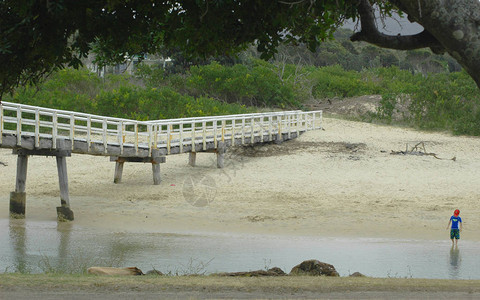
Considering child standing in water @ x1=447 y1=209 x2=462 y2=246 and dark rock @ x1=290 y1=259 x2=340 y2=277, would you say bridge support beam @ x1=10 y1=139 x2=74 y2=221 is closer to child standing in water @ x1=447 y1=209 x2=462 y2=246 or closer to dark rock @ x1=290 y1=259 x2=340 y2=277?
child standing in water @ x1=447 y1=209 x2=462 y2=246

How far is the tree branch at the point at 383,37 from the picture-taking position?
880cm

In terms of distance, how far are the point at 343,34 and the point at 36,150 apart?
285ft

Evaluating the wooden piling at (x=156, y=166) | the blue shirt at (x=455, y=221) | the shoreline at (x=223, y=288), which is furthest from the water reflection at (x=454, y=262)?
the wooden piling at (x=156, y=166)

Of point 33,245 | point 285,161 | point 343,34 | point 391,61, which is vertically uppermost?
point 343,34

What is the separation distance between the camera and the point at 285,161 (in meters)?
26.5

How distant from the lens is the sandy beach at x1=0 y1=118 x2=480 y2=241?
18516mm

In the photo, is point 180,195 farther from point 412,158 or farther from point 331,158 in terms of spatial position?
point 412,158

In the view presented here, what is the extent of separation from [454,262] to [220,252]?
4.73 m

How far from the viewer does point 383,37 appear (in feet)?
29.6

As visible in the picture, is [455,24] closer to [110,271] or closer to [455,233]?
[110,271]

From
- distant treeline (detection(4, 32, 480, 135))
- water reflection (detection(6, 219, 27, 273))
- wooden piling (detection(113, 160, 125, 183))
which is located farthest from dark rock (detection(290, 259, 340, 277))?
distant treeline (detection(4, 32, 480, 135))

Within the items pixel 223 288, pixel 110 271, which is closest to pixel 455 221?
pixel 110 271

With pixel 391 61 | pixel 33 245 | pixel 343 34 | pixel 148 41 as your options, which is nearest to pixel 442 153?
pixel 33 245

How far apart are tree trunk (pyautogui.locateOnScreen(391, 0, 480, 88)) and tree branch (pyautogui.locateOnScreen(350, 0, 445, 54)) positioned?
31.7 inches
